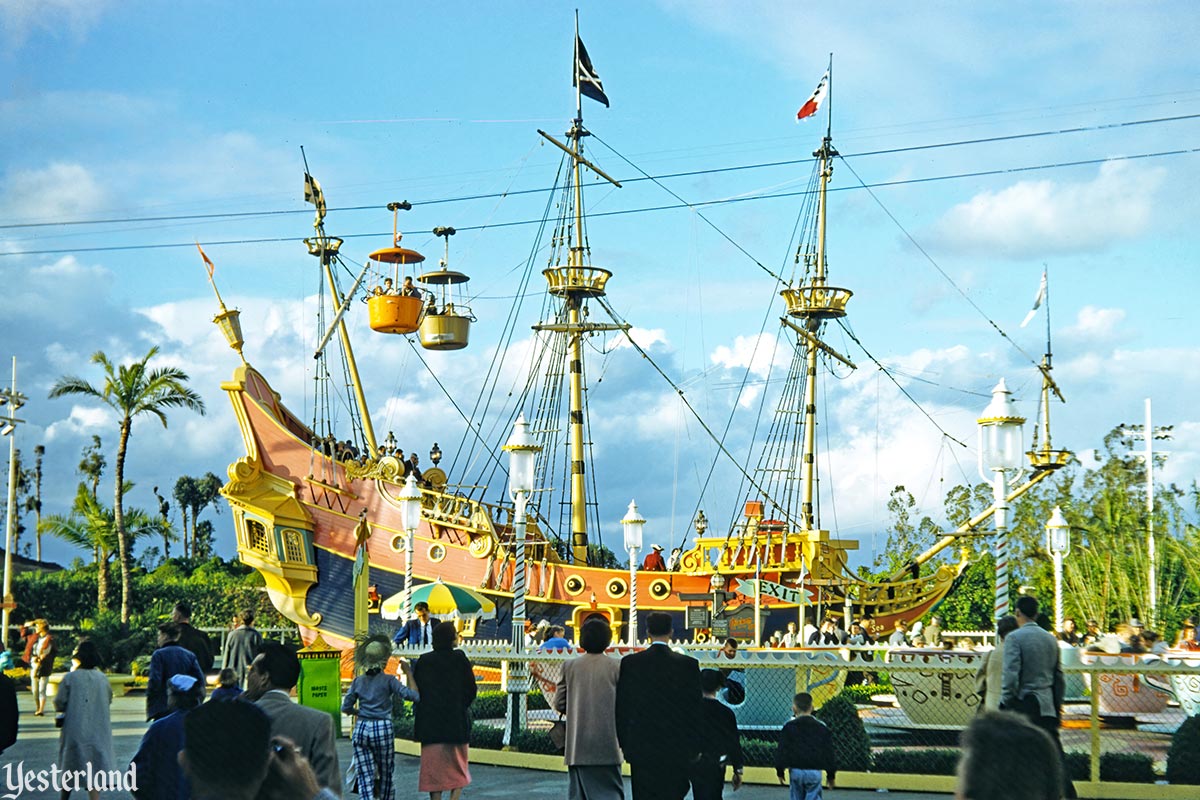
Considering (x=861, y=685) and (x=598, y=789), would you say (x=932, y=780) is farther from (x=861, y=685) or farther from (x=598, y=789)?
(x=861, y=685)

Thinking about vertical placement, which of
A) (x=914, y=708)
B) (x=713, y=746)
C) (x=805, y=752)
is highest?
(x=713, y=746)

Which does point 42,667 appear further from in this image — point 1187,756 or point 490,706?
point 1187,756

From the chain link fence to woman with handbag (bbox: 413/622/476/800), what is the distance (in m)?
2.00

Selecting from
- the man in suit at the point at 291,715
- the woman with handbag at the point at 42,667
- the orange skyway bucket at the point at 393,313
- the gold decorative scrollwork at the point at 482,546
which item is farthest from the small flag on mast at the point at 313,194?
the man in suit at the point at 291,715

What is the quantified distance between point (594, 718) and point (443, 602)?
50.1 feet

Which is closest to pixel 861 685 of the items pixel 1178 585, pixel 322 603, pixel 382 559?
pixel 382 559

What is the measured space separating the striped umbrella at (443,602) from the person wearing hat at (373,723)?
13.5m

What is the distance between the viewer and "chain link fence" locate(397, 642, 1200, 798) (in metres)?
12.8

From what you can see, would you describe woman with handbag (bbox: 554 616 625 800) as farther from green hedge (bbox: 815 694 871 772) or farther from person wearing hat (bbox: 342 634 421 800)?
green hedge (bbox: 815 694 871 772)

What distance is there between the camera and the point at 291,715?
625 centimetres

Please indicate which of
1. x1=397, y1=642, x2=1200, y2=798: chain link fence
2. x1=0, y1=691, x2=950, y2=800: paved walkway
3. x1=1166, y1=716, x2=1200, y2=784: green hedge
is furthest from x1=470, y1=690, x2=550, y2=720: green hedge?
x1=1166, y1=716, x2=1200, y2=784: green hedge

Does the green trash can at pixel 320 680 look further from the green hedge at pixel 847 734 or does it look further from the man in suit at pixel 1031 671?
the man in suit at pixel 1031 671

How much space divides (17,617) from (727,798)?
114 feet

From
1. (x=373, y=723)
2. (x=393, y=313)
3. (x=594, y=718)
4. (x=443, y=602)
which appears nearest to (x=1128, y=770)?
(x=594, y=718)
